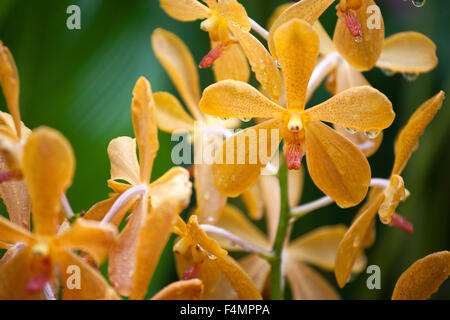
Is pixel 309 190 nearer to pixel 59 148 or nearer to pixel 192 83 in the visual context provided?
pixel 192 83

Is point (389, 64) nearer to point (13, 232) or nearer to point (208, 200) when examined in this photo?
point (208, 200)

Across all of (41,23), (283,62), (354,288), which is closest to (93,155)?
(41,23)

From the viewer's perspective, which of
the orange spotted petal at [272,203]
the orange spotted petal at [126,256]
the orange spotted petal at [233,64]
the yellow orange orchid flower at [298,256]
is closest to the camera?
the orange spotted petal at [126,256]

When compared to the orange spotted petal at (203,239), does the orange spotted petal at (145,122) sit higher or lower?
higher

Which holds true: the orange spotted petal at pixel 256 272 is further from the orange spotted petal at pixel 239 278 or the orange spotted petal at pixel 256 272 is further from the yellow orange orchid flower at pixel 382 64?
the yellow orange orchid flower at pixel 382 64

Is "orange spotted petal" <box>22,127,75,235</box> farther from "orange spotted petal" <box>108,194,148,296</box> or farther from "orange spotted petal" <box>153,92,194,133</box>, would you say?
"orange spotted petal" <box>153,92,194,133</box>

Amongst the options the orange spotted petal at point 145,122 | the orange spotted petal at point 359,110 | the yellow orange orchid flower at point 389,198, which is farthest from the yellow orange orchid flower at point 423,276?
the orange spotted petal at point 145,122
